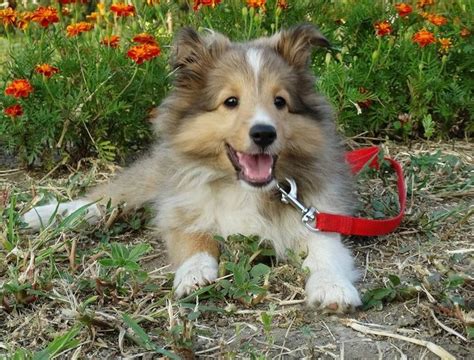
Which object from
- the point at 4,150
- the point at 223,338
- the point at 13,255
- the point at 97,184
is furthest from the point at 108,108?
the point at 223,338

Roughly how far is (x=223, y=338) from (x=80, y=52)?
11.5ft

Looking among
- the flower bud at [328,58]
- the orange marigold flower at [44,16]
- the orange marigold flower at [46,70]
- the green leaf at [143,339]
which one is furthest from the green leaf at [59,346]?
the flower bud at [328,58]

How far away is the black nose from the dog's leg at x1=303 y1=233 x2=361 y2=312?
0.65m

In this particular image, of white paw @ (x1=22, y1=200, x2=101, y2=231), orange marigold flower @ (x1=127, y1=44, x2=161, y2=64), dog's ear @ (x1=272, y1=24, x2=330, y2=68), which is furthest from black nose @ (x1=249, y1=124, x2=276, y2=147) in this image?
orange marigold flower @ (x1=127, y1=44, x2=161, y2=64)

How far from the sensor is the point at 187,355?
9.71ft

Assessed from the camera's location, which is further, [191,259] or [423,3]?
[423,3]

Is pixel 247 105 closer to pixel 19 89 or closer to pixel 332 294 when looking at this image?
pixel 332 294

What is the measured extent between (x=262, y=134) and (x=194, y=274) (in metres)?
0.81

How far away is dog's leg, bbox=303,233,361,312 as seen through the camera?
11.2 feet

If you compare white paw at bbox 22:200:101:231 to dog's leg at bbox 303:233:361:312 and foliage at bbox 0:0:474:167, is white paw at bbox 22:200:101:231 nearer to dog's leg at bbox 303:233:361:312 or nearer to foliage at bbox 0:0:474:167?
foliage at bbox 0:0:474:167

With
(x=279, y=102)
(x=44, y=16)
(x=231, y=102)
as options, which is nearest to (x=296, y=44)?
(x=279, y=102)

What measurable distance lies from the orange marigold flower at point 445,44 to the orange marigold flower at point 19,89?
333 cm

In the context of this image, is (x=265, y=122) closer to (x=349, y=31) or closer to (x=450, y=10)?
(x=349, y=31)

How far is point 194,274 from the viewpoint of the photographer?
12.1ft
